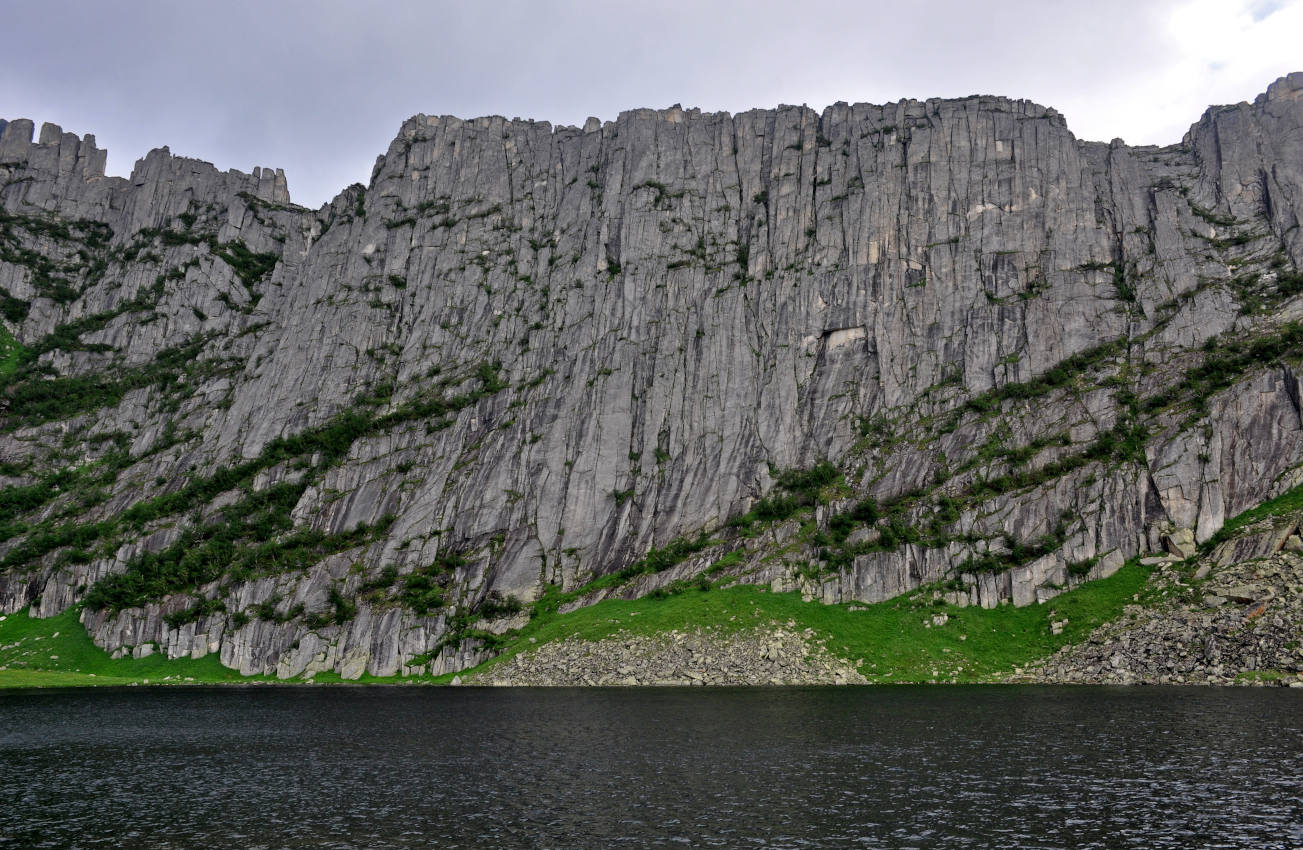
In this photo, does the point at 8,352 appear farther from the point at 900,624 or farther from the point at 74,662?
the point at 900,624

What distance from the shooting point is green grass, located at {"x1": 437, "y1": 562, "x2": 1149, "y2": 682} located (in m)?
81.0

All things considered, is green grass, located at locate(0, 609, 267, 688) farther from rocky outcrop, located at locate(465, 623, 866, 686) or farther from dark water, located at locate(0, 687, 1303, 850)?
rocky outcrop, located at locate(465, 623, 866, 686)

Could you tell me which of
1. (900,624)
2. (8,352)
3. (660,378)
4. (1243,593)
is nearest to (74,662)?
(660,378)

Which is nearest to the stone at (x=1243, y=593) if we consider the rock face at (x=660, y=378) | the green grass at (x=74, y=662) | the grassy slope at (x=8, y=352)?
the rock face at (x=660, y=378)

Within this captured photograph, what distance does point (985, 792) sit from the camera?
3366cm

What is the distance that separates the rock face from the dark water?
3935 centimetres

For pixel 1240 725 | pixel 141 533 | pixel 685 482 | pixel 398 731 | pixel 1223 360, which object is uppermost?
pixel 1223 360

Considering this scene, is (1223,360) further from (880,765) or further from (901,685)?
(880,765)

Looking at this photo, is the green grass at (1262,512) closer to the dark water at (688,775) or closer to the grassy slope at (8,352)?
the dark water at (688,775)

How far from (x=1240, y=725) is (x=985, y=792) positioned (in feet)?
A: 77.4

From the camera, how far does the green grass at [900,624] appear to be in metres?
81.0

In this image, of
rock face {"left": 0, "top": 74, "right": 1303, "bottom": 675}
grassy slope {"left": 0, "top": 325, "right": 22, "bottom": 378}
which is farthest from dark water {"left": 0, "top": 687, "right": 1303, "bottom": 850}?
grassy slope {"left": 0, "top": 325, "right": 22, "bottom": 378}

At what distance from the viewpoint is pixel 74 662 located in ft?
344

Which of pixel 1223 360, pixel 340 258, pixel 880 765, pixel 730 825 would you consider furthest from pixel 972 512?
pixel 340 258
